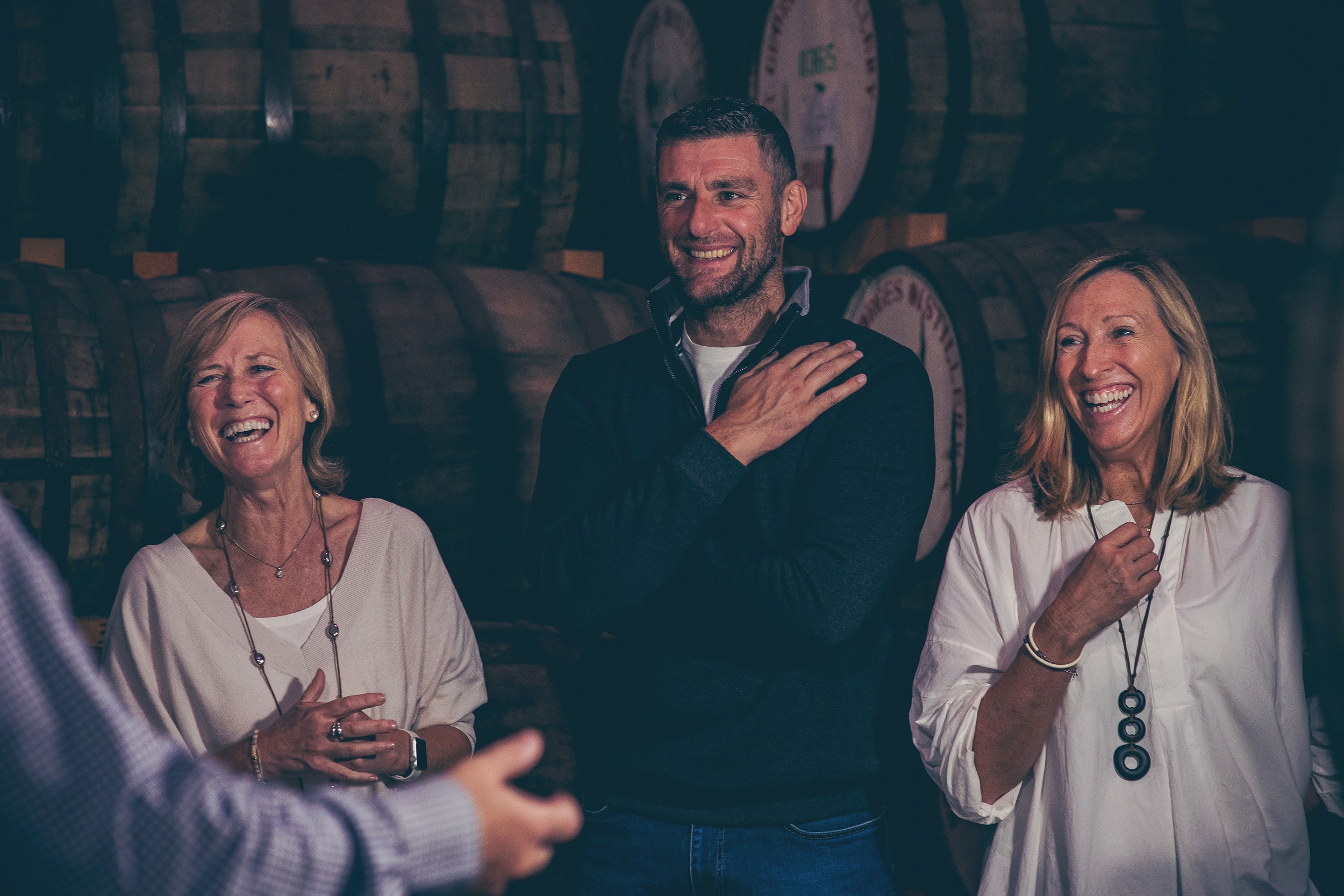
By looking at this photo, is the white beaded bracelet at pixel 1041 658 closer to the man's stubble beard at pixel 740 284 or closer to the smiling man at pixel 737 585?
the smiling man at pixel 737 585

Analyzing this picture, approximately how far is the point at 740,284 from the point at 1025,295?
119cm

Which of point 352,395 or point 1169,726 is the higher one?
point 352,395

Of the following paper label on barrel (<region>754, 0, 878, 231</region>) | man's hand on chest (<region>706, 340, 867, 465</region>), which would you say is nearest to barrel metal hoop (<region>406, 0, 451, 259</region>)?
paper label on barrel (<region>754, 0, 878, 231</region>)

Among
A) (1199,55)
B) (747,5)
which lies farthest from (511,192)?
(1199,55)

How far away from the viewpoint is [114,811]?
0.84 metres

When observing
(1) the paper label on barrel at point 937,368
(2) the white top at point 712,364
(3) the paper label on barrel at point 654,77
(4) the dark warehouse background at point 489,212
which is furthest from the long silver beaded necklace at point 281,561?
(3) the paper label on barrel at point 654,77

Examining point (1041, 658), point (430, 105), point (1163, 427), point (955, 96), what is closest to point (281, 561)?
point (1041, 658)

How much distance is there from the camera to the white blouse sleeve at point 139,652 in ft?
6.00

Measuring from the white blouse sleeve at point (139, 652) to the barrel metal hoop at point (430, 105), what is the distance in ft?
5.75

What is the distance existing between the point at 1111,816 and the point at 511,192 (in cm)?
259

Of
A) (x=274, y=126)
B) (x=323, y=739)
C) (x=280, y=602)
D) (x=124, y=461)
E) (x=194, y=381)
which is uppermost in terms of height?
(x=274, y=126)

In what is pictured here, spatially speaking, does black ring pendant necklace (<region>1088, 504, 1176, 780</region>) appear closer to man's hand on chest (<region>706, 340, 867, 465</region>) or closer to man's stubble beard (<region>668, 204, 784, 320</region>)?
man's hand on chest (<region>706, 340, 867, 465</region>)

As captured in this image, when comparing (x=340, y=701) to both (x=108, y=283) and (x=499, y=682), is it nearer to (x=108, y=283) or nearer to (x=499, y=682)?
(x=499, y=682)

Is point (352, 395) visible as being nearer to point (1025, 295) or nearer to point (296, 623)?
point (296, 623)
